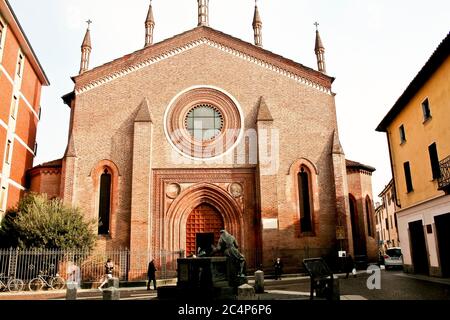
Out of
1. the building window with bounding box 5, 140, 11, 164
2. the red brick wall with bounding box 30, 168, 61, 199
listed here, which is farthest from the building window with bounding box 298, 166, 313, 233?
the building window with bounding box 5, 140, 11, 164

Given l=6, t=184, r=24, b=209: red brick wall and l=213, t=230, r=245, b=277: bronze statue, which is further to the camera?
l=6, t=184, r=24, b=209: red brick wall

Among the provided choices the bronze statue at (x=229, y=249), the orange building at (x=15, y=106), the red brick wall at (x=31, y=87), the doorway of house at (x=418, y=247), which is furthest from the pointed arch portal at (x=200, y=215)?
the red brick wall at (x=31, y=87)

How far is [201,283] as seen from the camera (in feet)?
30.8

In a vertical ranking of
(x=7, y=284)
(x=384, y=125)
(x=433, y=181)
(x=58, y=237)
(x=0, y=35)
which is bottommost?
(x=7, y=284)

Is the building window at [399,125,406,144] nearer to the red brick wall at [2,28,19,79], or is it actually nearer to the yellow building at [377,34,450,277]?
the yellow building at [377,34,450,277]

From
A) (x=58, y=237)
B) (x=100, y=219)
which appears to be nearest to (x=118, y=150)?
(x=100, y=219)

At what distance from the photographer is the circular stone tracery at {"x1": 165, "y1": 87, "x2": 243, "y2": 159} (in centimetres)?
2058

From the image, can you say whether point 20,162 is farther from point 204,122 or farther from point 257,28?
point 257,28

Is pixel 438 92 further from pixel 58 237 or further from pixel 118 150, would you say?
pixel 58 237

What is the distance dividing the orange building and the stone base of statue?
1392cm

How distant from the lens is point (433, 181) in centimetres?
1600

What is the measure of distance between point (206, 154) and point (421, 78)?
10.8 meters
